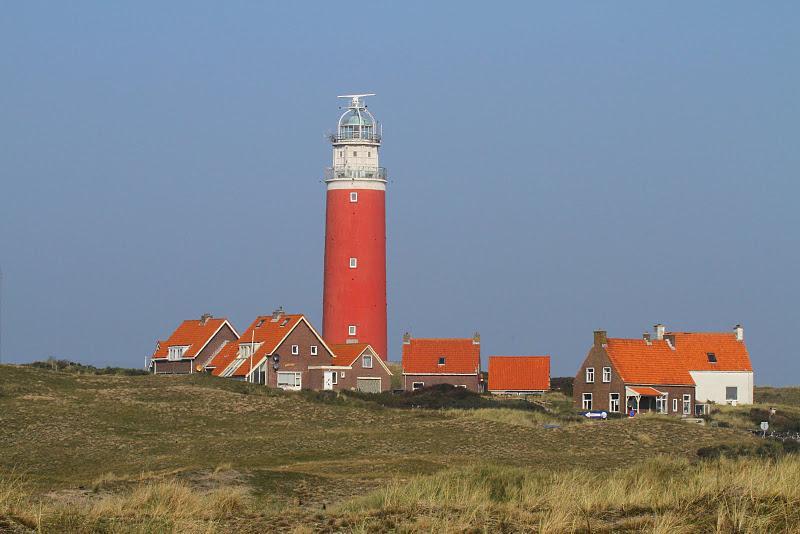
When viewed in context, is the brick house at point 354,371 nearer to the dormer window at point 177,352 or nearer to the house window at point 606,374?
the dormer window at point 177,352

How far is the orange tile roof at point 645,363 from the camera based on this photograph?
5650cm

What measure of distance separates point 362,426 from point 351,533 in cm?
2689

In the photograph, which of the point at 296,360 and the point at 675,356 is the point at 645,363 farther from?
the point at 296,360

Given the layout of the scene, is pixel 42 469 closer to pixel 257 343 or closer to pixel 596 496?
pixel 596 496

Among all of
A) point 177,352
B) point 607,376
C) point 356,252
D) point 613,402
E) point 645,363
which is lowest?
point 613,402

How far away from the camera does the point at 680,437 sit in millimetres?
40062

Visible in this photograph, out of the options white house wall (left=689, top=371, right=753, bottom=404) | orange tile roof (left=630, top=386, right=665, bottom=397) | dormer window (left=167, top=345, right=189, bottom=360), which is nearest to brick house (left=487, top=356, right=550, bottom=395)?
white house wall (left=689, top=371, right=753, bottom=404)

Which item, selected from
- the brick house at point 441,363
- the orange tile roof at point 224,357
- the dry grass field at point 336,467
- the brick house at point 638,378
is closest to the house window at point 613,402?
the brick house at point 638,378

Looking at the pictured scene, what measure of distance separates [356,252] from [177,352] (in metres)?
9.72

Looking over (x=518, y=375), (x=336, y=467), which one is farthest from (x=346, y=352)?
(x=336, y=467)

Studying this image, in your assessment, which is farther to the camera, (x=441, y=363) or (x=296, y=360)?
(x=441, y=363)

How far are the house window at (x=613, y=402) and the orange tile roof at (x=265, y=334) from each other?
13.7 m

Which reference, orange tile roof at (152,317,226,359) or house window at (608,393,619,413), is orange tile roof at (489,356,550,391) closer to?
house window at (608,393,619,413)

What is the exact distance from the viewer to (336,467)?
91.0ft
